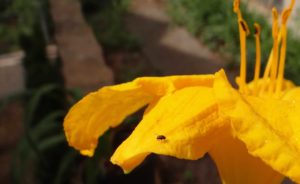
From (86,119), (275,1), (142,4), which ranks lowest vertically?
(142,4)

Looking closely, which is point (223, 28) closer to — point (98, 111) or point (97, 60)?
point (97, 60)

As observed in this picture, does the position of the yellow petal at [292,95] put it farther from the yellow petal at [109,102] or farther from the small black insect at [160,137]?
the small black insect at [160,137]

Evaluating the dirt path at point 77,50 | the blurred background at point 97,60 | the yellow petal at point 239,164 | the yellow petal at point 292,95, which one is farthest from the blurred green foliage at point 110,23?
the yellow petal at point 239,164

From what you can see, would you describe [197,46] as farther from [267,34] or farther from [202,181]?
[202,181]

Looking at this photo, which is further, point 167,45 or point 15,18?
point 15,18

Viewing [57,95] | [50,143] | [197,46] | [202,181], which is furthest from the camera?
[197,46]

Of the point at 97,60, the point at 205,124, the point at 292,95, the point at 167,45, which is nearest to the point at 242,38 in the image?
the point at 292,95

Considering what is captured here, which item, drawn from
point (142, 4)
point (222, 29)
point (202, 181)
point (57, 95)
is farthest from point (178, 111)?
point (142, 4)
